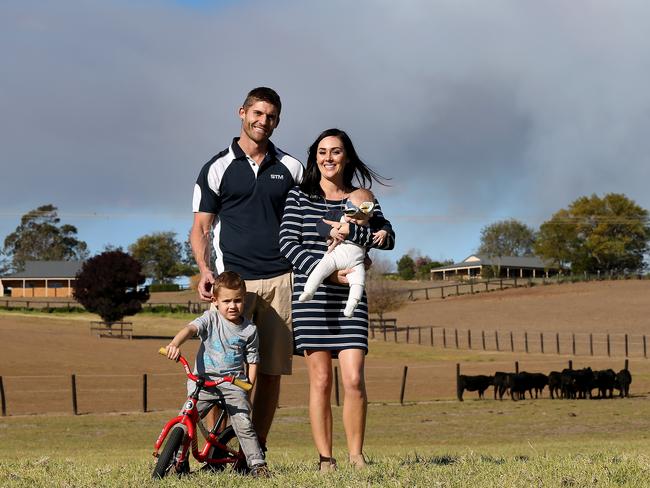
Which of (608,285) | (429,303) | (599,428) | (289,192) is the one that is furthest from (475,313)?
(289,192)

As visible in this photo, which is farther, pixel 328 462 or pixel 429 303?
pixel 429 303

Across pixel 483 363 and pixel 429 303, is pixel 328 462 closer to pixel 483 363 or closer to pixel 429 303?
pixel 483 363

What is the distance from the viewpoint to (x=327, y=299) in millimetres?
6504

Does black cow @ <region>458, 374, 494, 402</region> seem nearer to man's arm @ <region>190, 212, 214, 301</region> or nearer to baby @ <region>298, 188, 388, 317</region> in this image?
man's arm @ <region>190, 212, 214, 301</region>

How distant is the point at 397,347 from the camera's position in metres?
56.6

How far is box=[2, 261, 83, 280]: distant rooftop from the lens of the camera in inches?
4345

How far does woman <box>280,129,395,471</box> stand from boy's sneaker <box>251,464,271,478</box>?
15.4 inches

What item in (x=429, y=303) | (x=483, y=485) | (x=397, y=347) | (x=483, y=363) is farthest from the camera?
(x=429, y=303)

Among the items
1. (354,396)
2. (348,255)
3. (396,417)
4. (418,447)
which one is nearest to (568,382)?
(396,417)

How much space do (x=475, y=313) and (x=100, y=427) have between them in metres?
55.4

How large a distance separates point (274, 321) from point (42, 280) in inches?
4310

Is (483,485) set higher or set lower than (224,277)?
lower

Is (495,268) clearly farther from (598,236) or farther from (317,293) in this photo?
(317,293)

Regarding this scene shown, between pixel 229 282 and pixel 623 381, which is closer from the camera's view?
pixel 229 282
